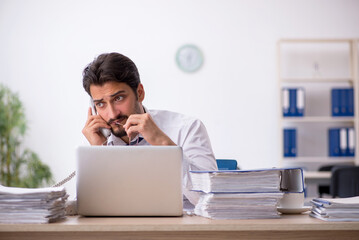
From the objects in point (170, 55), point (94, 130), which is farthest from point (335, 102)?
point (94, 130)

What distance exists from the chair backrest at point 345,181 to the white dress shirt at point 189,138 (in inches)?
76.2

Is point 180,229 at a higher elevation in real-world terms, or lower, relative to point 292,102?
lower

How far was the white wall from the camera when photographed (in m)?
5.42

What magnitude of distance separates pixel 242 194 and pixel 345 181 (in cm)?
260

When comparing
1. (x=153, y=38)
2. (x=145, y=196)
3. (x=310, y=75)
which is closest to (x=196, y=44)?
(x=153, y=38)

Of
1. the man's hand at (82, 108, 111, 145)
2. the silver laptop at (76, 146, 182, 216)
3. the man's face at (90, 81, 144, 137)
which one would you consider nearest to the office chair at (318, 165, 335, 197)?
the man's face at (90, 81, 144, 137)

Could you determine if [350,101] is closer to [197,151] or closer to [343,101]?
[343,101]

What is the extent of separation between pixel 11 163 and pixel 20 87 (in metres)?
0.82

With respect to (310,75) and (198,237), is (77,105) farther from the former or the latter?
(198,237)

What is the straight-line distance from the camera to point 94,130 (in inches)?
75.5

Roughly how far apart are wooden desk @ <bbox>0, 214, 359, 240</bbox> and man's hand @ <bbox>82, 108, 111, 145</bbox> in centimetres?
56

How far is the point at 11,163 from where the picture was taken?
5191 millimetres

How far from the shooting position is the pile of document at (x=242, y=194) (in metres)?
1.36

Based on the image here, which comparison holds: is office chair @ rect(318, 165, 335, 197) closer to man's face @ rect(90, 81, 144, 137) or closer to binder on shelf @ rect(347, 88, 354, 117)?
binder on shelf @ rect(347, 88, 354, 117)
